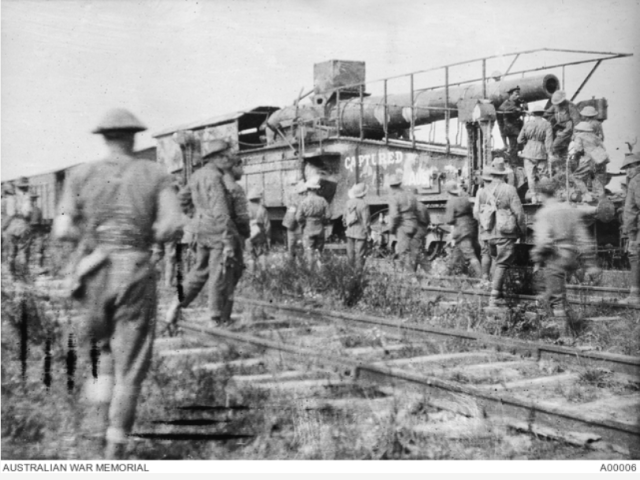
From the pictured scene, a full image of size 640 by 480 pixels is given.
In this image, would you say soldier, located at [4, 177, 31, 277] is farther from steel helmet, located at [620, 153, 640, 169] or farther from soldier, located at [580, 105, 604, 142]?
soldier, located at [580, 105, 604, 142]

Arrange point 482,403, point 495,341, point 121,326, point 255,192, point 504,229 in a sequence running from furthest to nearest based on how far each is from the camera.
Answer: point 255,192 → point 504,229 → point 495,341 → point 482,403 → point 121,326

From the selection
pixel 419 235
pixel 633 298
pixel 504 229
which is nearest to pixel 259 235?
pixel 419 235

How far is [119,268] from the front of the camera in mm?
5098

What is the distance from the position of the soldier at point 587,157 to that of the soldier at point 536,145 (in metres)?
0.52

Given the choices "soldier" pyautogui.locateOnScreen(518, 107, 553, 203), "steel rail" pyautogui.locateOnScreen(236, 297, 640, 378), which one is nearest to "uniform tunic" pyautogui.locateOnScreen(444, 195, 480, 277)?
"soldier" pyautogui.locateOnScreen(518, 107, 553, 203)

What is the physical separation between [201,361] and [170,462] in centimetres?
214

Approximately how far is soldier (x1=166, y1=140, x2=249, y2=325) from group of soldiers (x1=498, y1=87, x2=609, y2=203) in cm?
634

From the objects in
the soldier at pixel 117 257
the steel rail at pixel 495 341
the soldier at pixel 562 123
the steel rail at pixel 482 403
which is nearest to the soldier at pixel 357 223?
the soldier at pixel 562 123

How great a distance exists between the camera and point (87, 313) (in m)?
5.13

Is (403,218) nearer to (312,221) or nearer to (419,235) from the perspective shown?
(419,235)

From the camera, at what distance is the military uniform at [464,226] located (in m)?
13.4

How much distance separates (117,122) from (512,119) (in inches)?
409

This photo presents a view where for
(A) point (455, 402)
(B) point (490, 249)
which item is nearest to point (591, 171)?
(B) point (490, 249)

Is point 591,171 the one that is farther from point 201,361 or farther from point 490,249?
point 201,361
